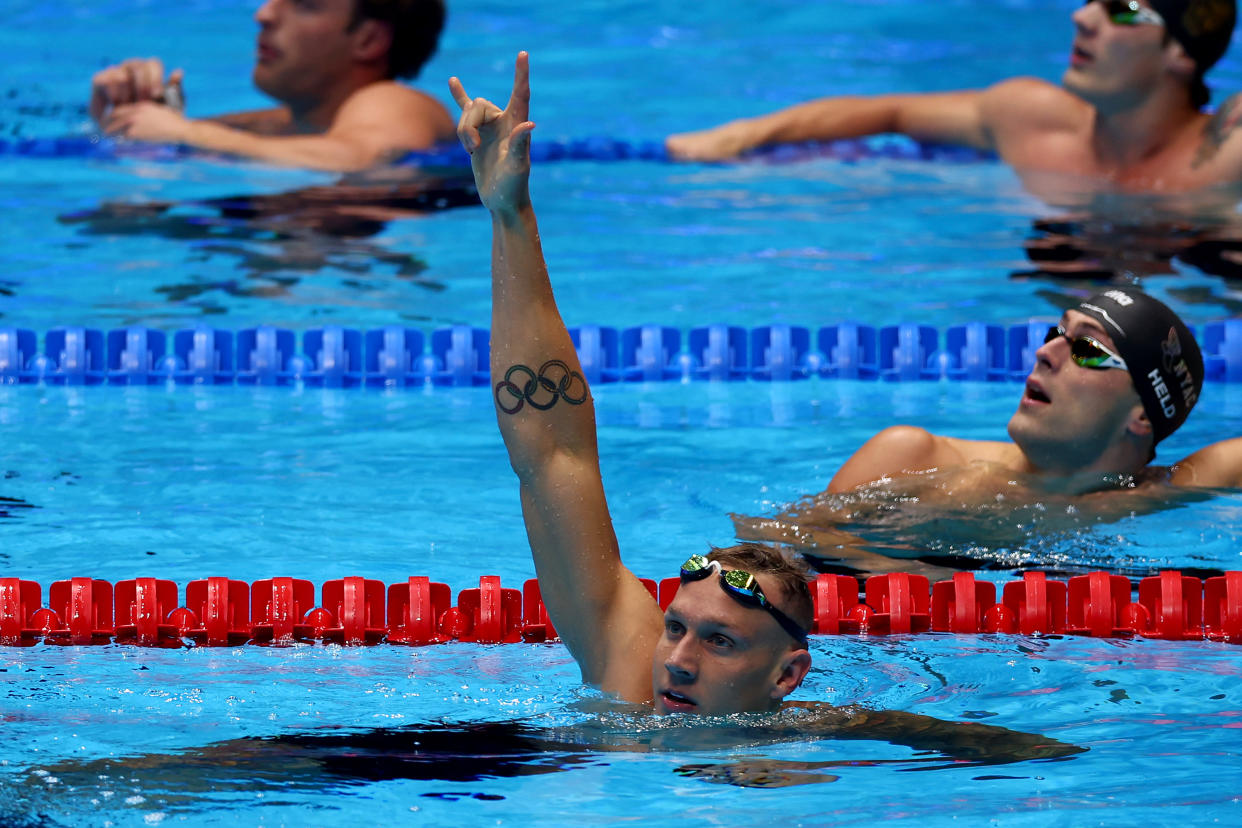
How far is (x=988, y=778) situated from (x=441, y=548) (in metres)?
2.16

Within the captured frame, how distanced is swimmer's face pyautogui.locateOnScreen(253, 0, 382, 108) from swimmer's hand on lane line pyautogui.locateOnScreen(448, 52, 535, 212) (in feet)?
18.5

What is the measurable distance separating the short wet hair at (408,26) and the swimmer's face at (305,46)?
0.29ft

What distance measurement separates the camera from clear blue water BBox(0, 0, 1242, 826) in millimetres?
2912

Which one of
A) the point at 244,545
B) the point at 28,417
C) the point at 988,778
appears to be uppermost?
the point at 28,417

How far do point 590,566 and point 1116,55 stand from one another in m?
5.33

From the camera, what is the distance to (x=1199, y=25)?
7.39 metres

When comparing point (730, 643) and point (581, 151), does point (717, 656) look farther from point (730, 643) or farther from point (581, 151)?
point (581, 151)

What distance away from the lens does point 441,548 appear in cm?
472

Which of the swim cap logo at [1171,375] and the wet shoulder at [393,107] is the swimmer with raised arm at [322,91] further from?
the swim cap logo at [1171,375]

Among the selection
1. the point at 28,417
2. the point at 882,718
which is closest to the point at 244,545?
the point at 28,417

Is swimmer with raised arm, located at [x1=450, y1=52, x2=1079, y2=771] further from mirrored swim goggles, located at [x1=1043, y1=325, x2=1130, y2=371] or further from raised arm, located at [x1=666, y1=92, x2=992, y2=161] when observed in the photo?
raised arm, located at [x1=666, y1=92, x2=992, y2=161]

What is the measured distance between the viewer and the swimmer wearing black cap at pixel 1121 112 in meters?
7.42

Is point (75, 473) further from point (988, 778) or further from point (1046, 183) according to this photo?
point (1046, 183)

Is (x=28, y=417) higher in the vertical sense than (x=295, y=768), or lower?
higher
